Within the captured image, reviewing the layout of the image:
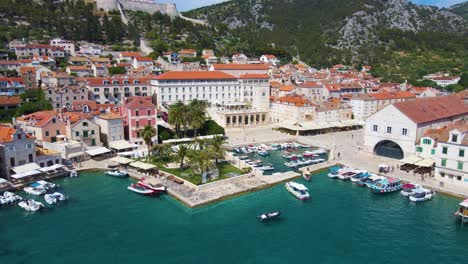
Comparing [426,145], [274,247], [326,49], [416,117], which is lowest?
[274,247]

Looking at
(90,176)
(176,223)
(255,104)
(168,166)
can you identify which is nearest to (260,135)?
(255,104)

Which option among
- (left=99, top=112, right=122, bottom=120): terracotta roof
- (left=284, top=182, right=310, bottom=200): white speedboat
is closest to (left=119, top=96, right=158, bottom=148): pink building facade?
(left=99, top=112, right=122, bottom=120): terracotta roof

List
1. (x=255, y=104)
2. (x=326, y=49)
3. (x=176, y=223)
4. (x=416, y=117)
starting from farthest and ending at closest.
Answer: (x=326, y=49)
(x=255, y=104)
(x=416, y=117)
(x=176, y=223)

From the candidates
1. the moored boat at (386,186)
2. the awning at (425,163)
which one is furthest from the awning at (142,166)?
the awning at (425,163)

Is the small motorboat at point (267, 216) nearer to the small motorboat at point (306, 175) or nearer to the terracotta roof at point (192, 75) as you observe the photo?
the small motorboat at point (306, 175)

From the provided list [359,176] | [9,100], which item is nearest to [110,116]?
[9,100]

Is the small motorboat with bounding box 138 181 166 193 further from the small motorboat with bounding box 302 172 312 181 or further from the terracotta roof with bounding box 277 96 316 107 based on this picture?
the terracotta roof with bounding box 277 96 316 107

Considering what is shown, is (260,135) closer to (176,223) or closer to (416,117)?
(416,117)
